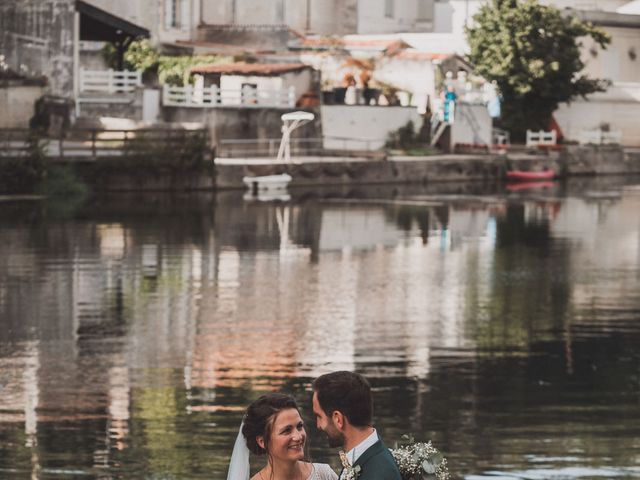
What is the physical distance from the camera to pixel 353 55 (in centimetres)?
6750

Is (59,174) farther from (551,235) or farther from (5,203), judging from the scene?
(551,235)

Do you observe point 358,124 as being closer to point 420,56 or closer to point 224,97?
point 224,97

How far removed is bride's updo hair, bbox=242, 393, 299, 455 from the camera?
8.13 m

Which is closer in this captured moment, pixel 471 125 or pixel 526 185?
pixel 526 185

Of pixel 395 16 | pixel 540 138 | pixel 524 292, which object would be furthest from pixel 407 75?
pixel 524 292

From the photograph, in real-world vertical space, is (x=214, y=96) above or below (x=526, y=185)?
above

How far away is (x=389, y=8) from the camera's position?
7750 centimetres

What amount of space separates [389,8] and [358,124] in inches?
674

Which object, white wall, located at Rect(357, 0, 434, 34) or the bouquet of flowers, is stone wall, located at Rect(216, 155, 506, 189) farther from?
the bouquet of flowers

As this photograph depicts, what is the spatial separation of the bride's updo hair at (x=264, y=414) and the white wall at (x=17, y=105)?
44.1 meters

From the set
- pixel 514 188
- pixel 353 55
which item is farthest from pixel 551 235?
pixel 353 55

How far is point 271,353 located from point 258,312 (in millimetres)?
3899

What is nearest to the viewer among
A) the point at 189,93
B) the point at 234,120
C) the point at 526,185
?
the point at 189,93

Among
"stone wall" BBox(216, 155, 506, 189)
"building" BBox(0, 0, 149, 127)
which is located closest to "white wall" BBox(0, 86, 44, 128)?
"building" BBox(0, 0, 149, 127)
